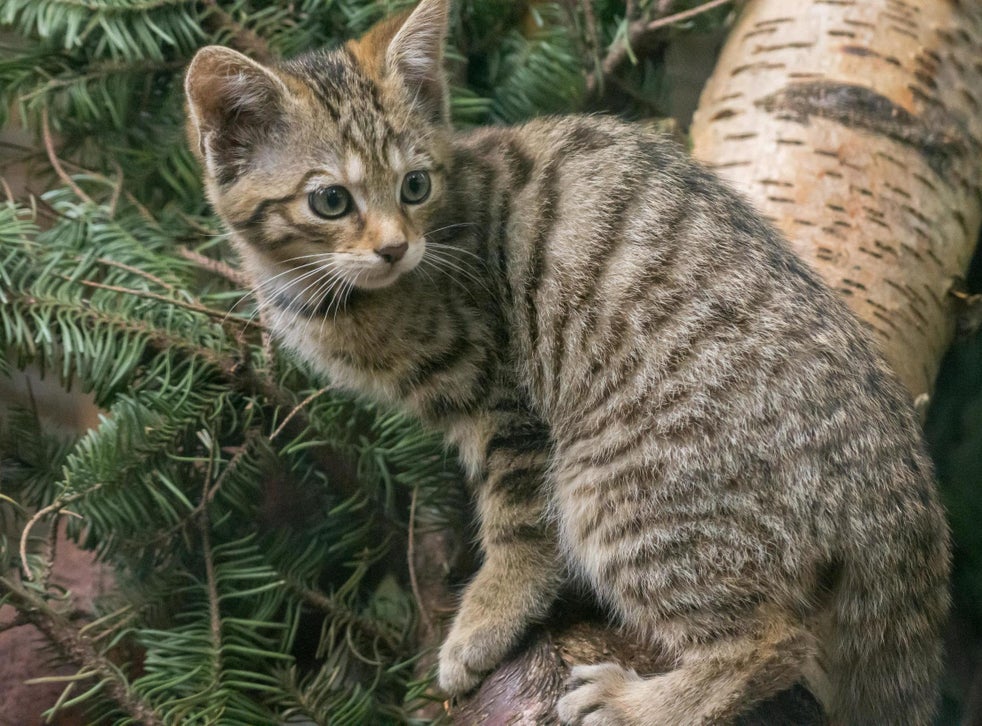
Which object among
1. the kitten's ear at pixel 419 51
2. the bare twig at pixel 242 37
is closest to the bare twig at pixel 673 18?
the kitten's ear at pixel 419 51

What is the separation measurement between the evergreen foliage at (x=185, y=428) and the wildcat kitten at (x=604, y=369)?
28 cm

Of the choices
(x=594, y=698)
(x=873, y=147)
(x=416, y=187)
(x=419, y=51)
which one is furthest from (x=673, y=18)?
(x=594, y=698)

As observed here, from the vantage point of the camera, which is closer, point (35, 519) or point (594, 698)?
point (594, 698)

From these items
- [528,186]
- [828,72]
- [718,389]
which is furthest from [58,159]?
[828,72]

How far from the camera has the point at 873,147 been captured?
2281 mm

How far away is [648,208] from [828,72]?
0.86 m

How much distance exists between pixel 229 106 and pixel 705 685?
4.60 feet

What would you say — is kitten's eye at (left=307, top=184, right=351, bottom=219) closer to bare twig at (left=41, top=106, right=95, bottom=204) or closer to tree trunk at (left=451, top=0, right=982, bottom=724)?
bare twig at (left=41, top=106, right=95, bottom=204)

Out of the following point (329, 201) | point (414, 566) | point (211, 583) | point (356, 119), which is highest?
point (356, 119)

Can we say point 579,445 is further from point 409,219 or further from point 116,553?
point 116,553

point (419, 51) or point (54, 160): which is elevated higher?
point (419, 51)

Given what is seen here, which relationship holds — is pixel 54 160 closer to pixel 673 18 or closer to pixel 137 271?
pixel 137 271

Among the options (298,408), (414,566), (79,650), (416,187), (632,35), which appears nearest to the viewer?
(79,650)

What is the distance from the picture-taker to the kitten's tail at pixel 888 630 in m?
1.56
